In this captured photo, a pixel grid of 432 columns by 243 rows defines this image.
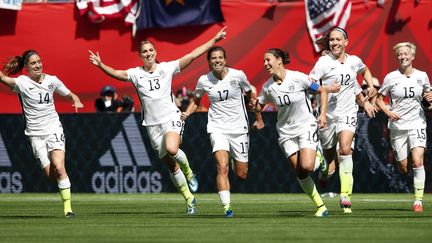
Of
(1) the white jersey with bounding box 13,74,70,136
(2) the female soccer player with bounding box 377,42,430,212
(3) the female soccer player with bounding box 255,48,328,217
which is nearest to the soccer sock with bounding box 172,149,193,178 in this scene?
(1) the white jersey with bounding box 13,74,70,136

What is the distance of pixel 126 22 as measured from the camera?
105 ft

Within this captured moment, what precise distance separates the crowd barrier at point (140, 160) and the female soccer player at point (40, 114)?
813cm

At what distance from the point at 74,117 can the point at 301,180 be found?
1064cm

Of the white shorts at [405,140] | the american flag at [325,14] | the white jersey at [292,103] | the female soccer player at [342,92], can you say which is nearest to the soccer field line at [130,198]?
the white shorts at [405,140]

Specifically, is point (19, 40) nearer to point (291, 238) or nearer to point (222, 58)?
point (222, 58)

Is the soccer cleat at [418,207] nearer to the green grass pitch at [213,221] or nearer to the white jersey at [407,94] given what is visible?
the green grass pitch at [213,221]

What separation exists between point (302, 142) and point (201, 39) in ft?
46.2

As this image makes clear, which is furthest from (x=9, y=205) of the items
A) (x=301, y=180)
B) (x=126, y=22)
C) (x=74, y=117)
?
(x=126, y=22)

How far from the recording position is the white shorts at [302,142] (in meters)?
18.4

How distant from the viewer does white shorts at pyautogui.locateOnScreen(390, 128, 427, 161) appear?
811 inches

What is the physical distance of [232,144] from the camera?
19.5 metres

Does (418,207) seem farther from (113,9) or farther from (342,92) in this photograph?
(113,9)

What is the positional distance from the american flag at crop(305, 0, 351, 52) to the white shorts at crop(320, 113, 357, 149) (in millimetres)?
10345

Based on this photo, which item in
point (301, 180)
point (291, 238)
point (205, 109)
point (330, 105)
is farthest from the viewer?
point (205, 109)
